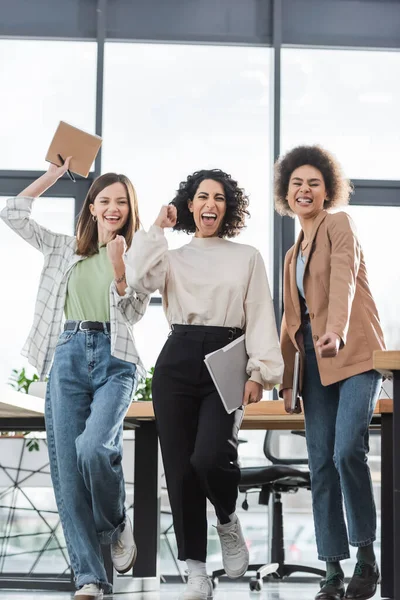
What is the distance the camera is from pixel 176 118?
565 centimetres

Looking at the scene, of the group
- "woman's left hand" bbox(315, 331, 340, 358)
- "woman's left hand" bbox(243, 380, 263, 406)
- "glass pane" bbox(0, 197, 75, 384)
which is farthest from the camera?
"glass pane" bbox(0, 197, 75, 384)

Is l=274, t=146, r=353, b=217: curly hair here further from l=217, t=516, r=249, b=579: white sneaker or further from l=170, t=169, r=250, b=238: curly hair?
l=217, t=516, r=249, b=579: white sneaker

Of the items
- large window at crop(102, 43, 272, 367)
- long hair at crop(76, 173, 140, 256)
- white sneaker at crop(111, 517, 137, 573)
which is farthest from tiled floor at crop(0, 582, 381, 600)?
large window at crop(102, 43, 272, 367)

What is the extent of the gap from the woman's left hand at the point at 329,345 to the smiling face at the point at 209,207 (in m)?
0.60

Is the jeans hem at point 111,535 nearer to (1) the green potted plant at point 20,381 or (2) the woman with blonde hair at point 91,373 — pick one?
(2) the woman with blonde hair at point 91,373

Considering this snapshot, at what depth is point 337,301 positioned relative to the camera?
2410mm

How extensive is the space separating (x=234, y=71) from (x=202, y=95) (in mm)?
280

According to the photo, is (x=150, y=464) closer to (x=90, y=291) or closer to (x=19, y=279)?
(x=90, y=291)

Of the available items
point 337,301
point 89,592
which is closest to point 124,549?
point 89,592

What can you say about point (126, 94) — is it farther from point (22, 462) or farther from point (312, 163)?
point (312, 163)

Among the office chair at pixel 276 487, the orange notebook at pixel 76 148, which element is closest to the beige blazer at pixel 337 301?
the orange notebook at pixel 76 148

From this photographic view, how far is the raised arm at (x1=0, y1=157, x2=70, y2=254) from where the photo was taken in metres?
2.82

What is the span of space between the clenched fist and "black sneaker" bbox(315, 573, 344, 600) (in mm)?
1145

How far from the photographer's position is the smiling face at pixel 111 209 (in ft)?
9.11
